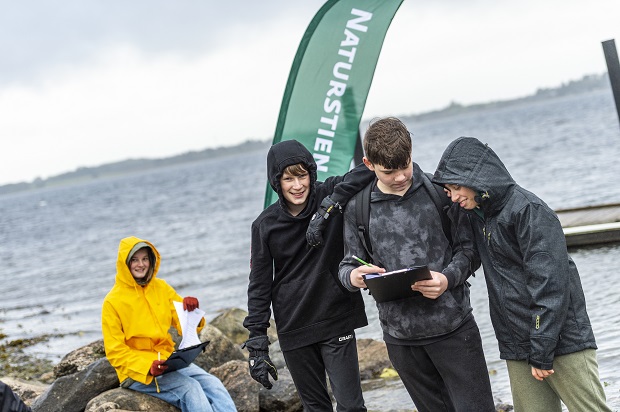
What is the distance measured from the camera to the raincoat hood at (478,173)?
369 cm

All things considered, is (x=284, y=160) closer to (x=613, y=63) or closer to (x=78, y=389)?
(x=78, y=389)

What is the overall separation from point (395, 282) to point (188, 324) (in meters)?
2.66

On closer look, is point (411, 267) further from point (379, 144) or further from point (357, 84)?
point (357, 84)

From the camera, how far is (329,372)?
15.4ft

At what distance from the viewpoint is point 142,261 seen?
595 cm

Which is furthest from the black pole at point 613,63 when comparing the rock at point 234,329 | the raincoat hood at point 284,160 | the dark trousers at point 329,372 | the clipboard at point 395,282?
the clipboard at point 395,282

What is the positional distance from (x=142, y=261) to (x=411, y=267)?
2742 mm

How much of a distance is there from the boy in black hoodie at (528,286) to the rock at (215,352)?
15.2 ft

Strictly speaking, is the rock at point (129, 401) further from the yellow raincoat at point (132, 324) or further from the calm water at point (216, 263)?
the calm water at point (216, 263)

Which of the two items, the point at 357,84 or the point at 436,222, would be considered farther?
the point at 357,84

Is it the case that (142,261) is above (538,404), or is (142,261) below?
above

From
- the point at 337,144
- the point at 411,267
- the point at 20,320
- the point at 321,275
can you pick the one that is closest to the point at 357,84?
the point at 337,144

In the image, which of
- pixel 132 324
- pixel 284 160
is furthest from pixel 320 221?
pixel 132 324

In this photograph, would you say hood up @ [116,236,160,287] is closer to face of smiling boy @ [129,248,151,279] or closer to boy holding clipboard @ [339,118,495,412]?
face of smiling boy @ [129,248,151,279]
